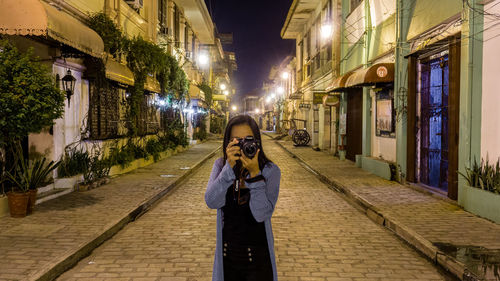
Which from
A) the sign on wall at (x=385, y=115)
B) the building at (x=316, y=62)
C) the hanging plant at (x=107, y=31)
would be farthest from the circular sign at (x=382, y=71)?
the hanging plant at (x=107, y=31)

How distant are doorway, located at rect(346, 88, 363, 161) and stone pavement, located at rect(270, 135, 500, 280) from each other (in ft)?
15.9

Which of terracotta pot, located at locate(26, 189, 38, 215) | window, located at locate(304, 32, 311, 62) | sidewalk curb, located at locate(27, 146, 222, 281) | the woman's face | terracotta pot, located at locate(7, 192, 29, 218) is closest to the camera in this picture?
the woman's face

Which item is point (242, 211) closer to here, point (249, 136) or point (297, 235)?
point (249, 136)

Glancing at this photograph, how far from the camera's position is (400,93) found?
11383 mm

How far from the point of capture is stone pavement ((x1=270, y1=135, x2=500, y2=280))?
5367mm

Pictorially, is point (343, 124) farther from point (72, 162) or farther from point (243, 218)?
A: point (243, 218)

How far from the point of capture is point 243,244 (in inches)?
96.7

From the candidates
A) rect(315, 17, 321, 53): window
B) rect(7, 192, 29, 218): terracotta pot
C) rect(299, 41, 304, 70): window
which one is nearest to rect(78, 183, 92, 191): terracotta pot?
rect(7, 192, 29, 218): terracotta pot

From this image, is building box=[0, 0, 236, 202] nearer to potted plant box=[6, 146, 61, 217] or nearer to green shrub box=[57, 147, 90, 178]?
green shrub box=[57, 147, 90, 178]

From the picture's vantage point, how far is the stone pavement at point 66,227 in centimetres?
488

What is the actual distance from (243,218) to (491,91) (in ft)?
22.2

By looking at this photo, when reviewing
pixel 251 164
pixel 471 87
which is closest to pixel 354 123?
pixel 471 87

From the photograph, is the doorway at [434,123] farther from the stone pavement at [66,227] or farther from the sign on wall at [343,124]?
the sign on wall at [343,124]

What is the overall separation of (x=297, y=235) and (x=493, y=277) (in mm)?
2915
